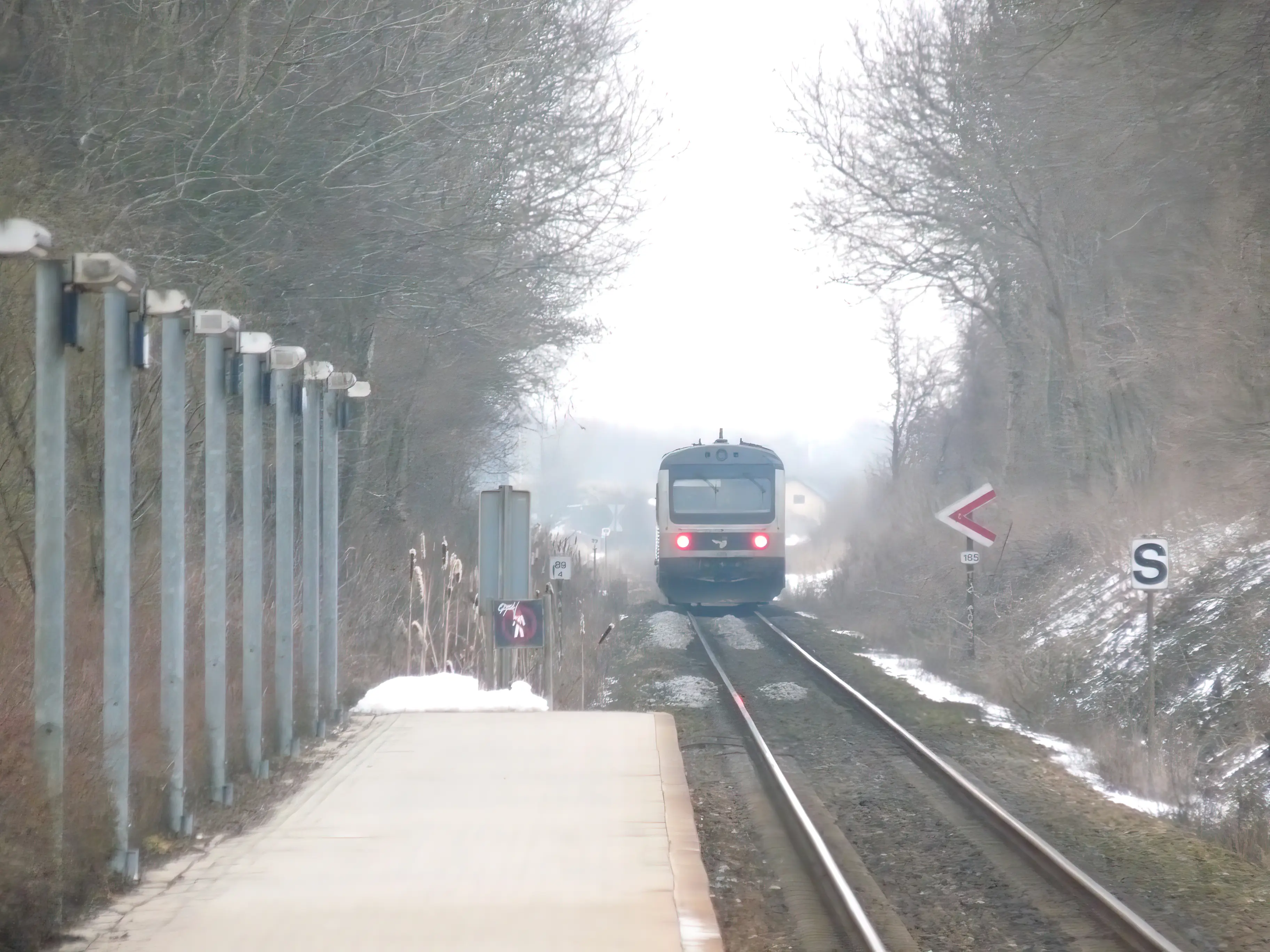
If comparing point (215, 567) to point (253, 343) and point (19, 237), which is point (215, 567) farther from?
point (19, 237)

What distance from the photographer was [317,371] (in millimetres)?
10070

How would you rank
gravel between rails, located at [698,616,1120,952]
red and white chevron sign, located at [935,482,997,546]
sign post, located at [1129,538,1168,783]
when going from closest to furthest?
1. gravel between rails, located at [698,616,1120,952]
2. sign post, located at [1129,538,1168,783]
3. red and white chevron sign, located at [935,482,997,546]

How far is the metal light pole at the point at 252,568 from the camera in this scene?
8.71 metres

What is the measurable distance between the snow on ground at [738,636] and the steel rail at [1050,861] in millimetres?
8462

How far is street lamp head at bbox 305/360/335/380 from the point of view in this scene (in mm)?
9984

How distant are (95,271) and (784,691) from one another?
467 inches

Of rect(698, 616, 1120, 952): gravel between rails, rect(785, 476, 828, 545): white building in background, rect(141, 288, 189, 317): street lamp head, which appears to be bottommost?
rect(698, 616, 1120, 952): gravel between rails

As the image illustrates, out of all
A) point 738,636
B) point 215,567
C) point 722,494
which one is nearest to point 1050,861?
point 215,567

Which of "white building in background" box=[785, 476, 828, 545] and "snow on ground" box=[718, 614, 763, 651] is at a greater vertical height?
"white building in background" box=[785, 476, 828, 545]

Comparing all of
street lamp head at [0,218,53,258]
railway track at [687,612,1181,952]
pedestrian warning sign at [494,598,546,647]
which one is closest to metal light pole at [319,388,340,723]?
pedestrian warning sign at [494,598,546,647]

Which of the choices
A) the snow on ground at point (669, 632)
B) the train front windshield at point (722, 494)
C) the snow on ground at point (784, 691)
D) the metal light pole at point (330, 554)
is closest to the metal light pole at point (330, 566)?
the metal light pole at point (330, 554)

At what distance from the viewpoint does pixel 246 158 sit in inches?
499

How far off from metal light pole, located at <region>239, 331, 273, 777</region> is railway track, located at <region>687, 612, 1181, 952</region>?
3334 mm

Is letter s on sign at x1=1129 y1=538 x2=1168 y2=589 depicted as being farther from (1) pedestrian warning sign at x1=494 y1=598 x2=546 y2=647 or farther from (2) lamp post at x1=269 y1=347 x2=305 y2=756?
(2) lamp post at x1=269 y1=347 x2=305 y2=756
